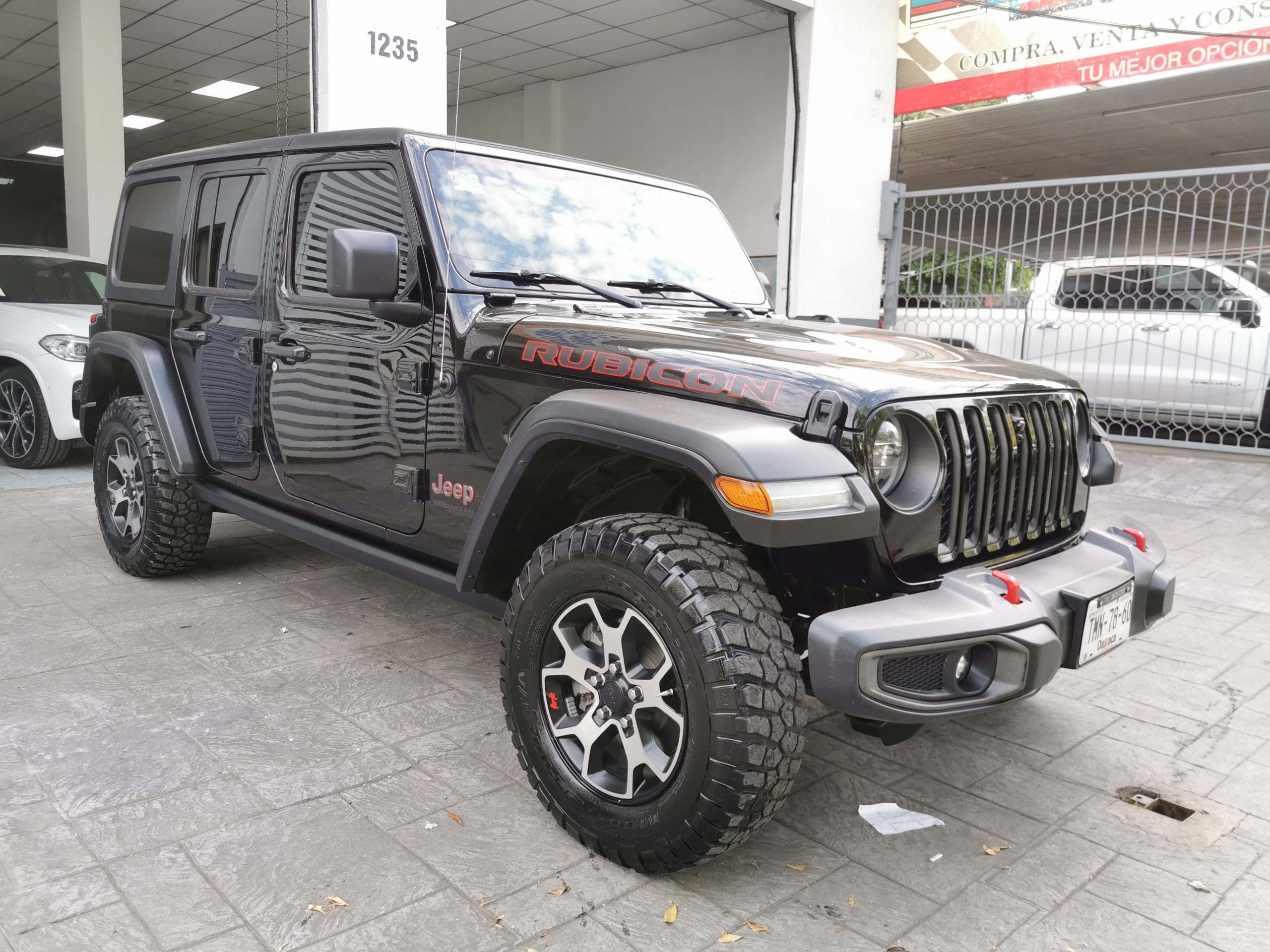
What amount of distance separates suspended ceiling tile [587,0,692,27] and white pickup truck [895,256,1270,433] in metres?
4.56

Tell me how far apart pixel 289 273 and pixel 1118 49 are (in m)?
9.79

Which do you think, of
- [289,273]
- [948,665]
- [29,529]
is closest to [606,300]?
[289,273]

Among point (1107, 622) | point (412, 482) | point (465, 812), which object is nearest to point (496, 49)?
point (412, 482)

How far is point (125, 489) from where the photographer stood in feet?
14.7

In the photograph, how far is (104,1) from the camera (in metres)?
10.2

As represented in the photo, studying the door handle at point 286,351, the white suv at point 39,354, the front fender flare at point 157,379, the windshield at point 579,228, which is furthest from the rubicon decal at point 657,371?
the white suv at point 39,354

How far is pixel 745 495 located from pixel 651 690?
0.54 metres

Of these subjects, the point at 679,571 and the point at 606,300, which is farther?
the point at 606,300

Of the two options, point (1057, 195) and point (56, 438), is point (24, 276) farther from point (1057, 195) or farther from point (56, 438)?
point (1057, 195)

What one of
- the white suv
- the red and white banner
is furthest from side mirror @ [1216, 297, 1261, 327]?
the white suv

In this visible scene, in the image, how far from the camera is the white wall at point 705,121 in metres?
11.9

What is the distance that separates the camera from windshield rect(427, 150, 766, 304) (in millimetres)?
3062

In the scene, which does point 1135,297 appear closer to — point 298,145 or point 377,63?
point 377,63

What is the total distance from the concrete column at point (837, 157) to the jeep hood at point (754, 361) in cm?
725
